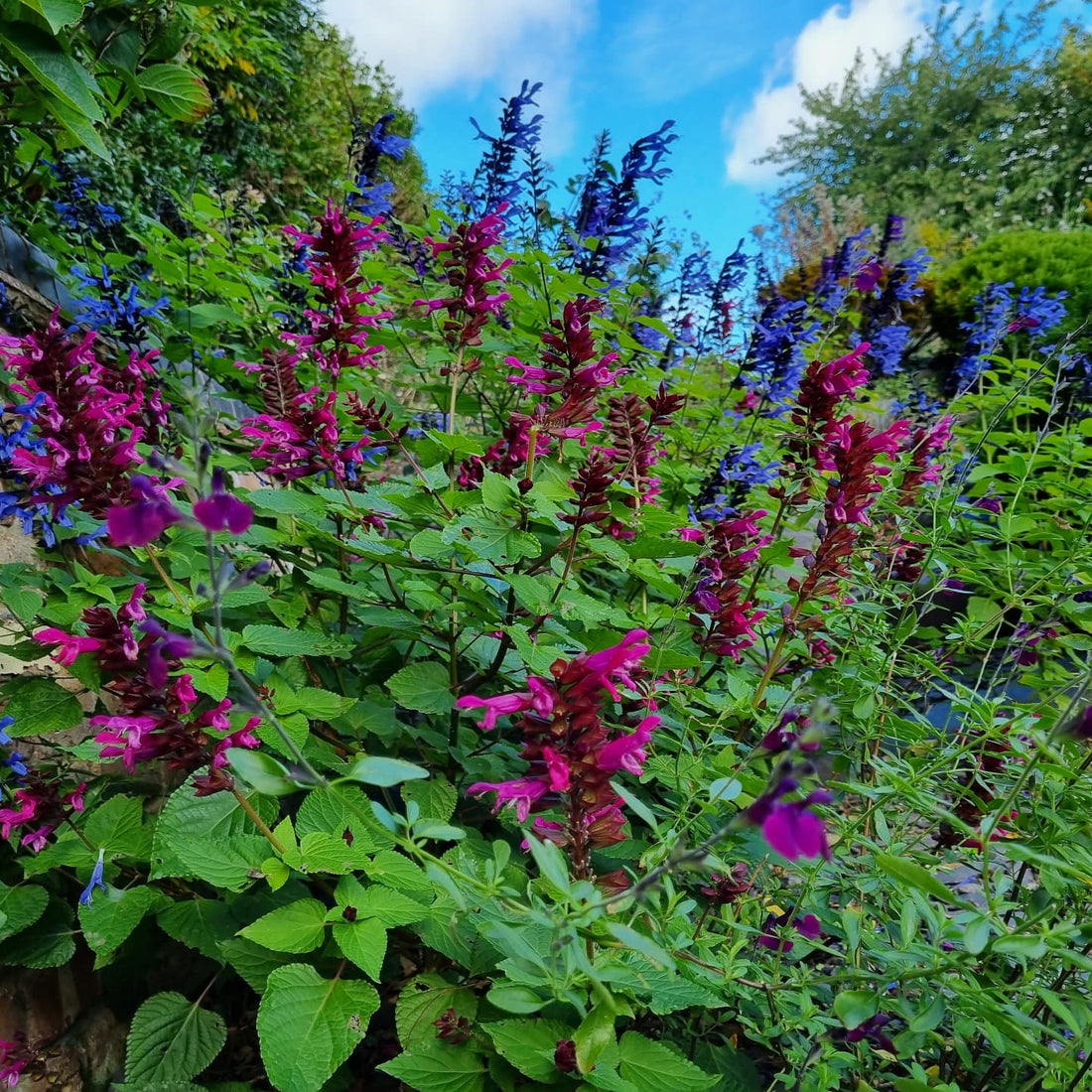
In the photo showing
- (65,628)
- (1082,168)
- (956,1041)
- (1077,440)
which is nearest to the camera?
(956,1041)

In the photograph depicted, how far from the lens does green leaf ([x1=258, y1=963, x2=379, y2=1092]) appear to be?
3.38 ft

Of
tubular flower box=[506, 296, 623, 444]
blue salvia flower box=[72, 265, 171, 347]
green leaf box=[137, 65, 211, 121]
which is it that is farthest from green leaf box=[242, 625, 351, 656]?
blue salvia flower box=[72, 265, 171, 347]

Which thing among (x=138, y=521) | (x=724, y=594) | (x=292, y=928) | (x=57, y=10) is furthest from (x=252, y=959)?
(x=57, y=10)

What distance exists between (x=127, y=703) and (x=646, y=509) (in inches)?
47.1

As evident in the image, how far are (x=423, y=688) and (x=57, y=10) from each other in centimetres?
151

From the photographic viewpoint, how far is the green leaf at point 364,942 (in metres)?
1.07

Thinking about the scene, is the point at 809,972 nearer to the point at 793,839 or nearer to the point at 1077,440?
the point at 793,839

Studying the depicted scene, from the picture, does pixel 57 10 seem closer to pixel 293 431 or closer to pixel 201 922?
pixel 293 431

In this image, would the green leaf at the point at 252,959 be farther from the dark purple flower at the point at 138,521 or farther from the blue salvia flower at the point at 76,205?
the blue salvia flower at the point at 76,205

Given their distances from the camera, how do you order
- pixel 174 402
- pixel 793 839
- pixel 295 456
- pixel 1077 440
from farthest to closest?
pixel 174 402 < pixel 1077 440 < pixel 295 456 < pixel 793 839

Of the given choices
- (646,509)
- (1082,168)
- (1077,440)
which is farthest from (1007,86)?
(646,509)

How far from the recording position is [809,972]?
119cm

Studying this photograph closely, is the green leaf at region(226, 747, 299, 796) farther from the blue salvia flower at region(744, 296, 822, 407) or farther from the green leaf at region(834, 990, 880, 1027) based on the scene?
the blue salvia flower at region(744, 296, 822, 407)

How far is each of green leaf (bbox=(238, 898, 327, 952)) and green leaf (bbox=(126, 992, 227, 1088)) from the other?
1.21 ft
